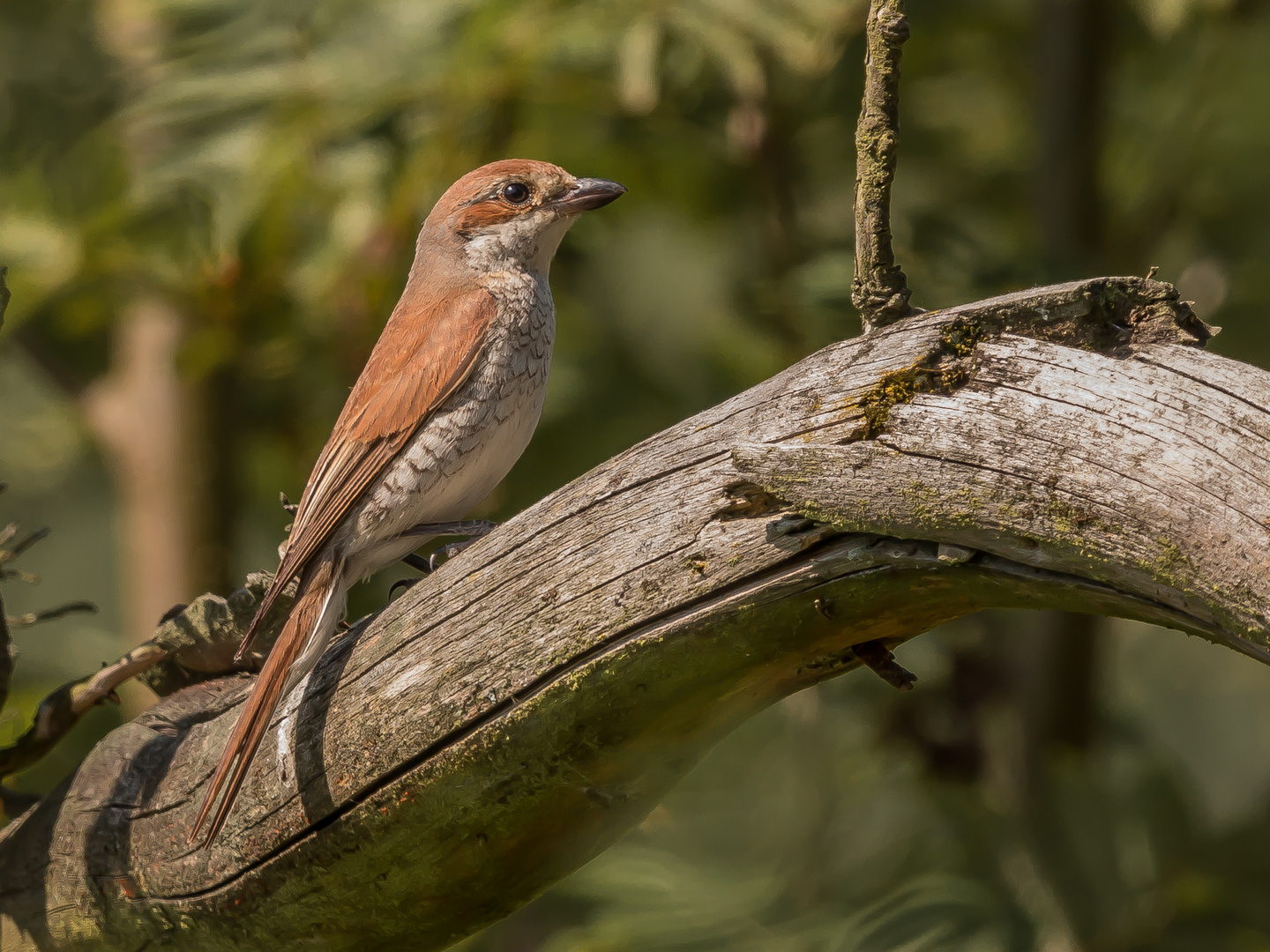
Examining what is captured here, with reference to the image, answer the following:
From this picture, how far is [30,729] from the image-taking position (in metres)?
3.21

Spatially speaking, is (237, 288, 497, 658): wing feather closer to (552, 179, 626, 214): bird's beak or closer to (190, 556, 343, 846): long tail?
(190, 556, 343, 846): long tail

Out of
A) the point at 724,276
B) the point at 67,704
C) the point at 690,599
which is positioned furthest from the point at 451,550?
the point at 724,276

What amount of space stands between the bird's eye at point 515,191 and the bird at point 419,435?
179 mm

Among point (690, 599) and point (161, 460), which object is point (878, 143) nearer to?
point (690, 599)

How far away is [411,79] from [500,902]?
3258 mm

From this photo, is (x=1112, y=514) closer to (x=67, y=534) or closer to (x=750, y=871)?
(x=750, y=871)

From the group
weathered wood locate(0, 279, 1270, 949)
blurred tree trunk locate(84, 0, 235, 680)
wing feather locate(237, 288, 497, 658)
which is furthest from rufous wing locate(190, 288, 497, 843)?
blurred tree trunk locate(84, 0, 235, 680)

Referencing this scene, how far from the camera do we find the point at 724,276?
22.7 feet

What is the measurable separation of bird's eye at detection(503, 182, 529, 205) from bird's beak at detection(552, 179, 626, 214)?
0.33 feet

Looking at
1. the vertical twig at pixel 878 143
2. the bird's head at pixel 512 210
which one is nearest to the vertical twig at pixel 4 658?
the bird's head at pixel 512 210

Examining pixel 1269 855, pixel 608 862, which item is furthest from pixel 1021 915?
pixel 608 862

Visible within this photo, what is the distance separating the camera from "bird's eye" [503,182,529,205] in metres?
3.84

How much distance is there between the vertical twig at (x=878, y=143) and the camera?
82.4 inches

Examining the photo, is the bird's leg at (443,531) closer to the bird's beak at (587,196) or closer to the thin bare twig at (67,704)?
the thin bare twig at (67,704)
